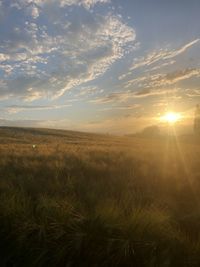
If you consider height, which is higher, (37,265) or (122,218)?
(122,218)

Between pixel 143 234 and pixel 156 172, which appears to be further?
pixel 156 172

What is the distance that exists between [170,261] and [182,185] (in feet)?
24.5

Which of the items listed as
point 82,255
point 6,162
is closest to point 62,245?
point 82,255

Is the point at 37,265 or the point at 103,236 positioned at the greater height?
the point at 103,236

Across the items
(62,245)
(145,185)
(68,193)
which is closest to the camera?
(62,245)

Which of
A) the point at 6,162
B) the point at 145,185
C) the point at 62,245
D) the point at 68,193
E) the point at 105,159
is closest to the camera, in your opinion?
the point at 62,245

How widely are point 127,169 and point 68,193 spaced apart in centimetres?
560

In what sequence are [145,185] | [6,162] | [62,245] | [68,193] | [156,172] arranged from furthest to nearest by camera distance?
[6,162] → [156,172] → [145,185] → [68,193] → [62,245]

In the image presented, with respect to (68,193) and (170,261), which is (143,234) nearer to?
(170,261)

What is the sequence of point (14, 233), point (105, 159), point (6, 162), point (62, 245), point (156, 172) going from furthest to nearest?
point (105, 159) → point (6, 162) → point (156, 172) → point (14, 233) → point (62, 245)

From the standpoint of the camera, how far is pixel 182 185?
1364cm

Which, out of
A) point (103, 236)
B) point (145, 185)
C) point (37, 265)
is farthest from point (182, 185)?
point (37, 265)

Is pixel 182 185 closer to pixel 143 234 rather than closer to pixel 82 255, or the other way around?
pixel 143 234

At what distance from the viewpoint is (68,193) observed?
1122cm
